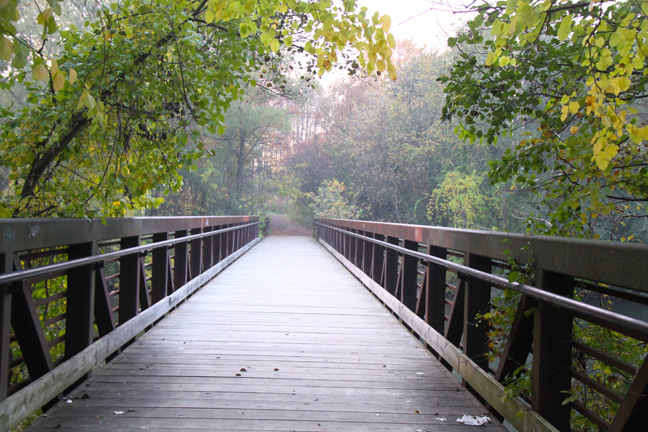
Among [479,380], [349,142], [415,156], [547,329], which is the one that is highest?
[349,142]

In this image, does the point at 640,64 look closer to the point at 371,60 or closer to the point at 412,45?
the point at 371,60

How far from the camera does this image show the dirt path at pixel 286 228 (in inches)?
1292

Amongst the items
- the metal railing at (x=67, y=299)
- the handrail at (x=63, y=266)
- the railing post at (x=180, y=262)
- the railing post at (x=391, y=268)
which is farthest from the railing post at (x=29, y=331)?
the railing post at (x=391, y=268)

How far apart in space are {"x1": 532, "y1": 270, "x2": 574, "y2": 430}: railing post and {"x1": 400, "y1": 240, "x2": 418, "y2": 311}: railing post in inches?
101

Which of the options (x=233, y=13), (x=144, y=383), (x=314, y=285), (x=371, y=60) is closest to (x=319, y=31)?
(x=371, y=60)

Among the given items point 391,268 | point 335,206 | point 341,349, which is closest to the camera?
point 341,349

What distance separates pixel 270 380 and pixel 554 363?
1.76m

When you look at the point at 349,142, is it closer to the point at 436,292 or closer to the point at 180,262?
the point at 180,262

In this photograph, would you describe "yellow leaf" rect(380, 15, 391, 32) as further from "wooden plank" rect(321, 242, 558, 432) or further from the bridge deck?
the bridge deck

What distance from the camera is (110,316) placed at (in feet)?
11.3

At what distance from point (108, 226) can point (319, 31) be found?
78.9 inches

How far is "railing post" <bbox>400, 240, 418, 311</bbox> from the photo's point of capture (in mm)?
4781

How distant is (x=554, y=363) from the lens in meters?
2.18

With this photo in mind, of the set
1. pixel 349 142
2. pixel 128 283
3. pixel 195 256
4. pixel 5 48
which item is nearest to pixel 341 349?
pixel 128 283
